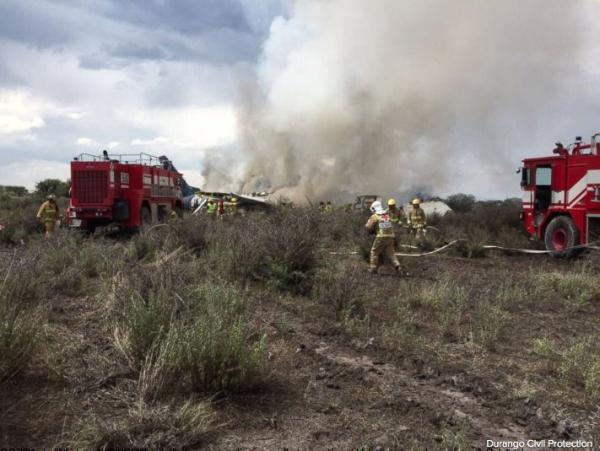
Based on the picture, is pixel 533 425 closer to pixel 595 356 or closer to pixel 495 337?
pixel 595 356

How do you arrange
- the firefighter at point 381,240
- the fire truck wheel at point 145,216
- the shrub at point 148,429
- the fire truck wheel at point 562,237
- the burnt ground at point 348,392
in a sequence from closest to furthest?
the shrub at point 148,429 → the burnt ground at point 348,392 → the firefighter at point 381,240 → the fire truck wheel at point 562,237 → the fire truck wheel at point 145,216

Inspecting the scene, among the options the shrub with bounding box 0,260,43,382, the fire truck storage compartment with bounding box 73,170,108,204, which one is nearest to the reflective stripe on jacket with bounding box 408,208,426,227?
the fire truck storage compartment with bounding box 73,170,108,204

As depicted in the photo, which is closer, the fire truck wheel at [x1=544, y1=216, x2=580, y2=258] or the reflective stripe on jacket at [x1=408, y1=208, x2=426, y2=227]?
the fire truck wheel at [x1=544, y1=216, x2=580, y2=258]

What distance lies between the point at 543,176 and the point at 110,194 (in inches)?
478

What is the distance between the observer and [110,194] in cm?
1574

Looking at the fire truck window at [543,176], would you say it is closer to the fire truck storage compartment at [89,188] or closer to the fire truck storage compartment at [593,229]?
the fire truck storage compartment at [593,229]

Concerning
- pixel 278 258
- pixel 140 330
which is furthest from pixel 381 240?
pixel 140 330

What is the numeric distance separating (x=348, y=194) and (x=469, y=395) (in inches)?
1548

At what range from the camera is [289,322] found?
233 inches

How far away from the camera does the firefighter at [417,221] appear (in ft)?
48.8

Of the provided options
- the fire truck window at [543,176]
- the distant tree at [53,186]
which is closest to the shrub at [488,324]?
the fire truck window at [543,176]

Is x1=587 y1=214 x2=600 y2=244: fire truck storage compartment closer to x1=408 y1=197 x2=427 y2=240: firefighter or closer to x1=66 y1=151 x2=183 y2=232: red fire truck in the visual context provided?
x1=408 y1=197 x2=427 y2=240: firefighter

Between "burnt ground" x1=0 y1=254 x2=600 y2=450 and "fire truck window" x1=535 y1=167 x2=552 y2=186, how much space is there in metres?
7.64

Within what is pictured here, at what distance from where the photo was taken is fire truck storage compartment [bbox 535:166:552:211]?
12.8 m
